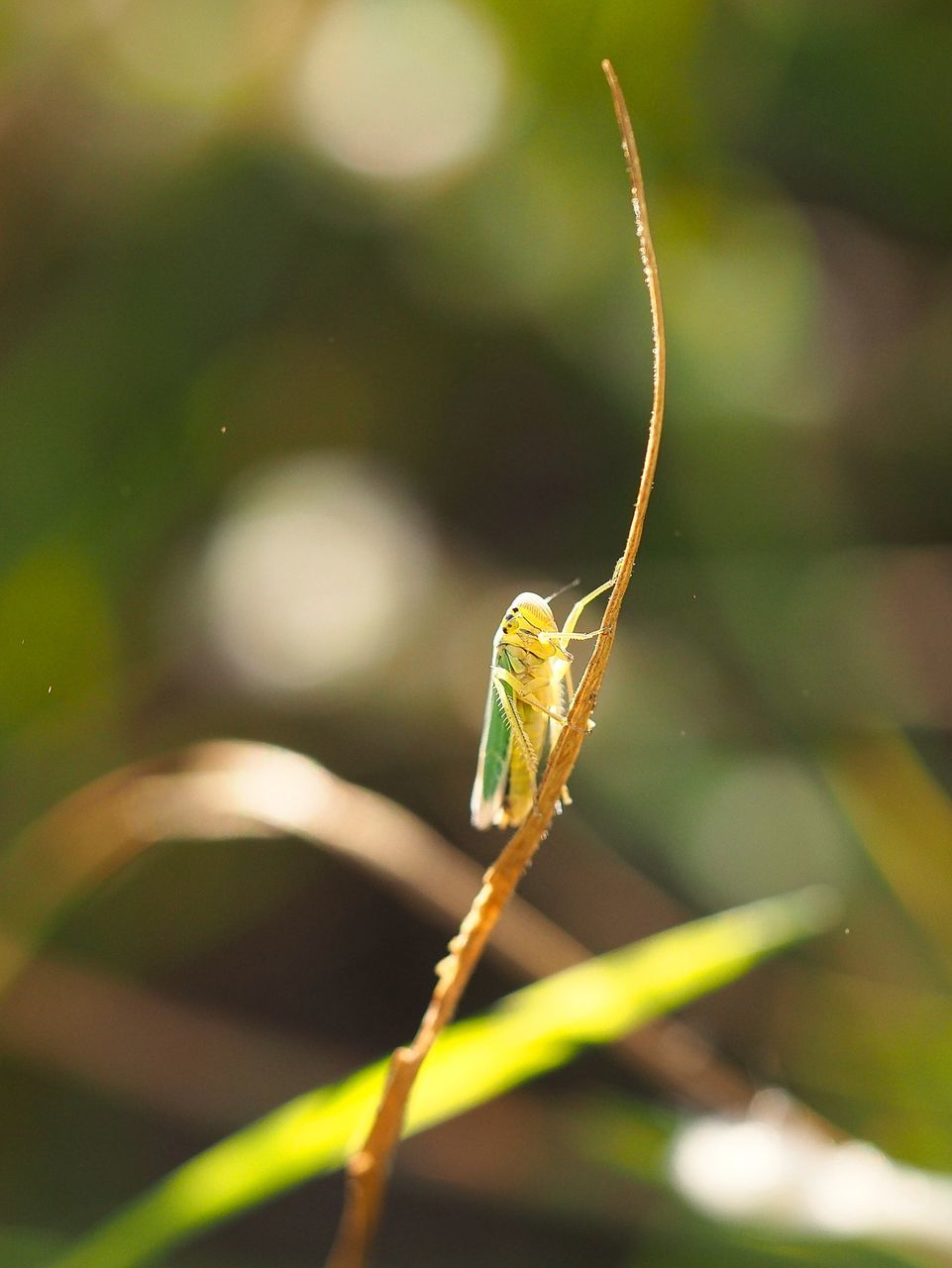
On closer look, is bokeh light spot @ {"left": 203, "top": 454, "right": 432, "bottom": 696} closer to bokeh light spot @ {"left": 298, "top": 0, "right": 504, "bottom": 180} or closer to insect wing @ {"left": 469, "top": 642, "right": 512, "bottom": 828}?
bokeh light spot @ {"left": 298, "top": 0, "right": 504, "bottom": 180}

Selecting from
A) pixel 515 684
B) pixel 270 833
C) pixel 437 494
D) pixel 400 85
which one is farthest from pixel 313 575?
pixel 515 684

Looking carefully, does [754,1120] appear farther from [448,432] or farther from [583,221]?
[583,221]

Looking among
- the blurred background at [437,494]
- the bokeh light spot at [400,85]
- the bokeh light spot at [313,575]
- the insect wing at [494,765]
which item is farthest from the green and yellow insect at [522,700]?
the bokeh light spot at [400,85]

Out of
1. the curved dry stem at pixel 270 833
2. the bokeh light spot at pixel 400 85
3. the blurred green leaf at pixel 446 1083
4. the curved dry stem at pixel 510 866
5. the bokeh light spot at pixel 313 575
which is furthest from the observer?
the bokeh light spot at pixel 400 85

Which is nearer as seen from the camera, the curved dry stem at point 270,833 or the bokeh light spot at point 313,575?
the curved dry stem at point 270,833

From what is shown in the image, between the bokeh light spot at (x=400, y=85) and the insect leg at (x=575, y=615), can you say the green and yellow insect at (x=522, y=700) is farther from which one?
the bokeh light spot at (x=400, y=85)

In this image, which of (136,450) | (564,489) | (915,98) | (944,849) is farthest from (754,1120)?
(915,98)

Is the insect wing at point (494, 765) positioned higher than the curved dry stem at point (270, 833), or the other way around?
the insect wing at point (494, 765)

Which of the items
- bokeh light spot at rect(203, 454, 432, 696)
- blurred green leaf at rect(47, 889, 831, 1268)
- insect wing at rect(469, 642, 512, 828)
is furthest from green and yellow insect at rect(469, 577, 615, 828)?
bokeh light spot at rect(203, 454, 432, 696)
